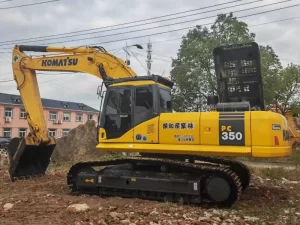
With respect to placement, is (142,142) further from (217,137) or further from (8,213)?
(8,213)

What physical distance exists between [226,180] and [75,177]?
12.2 feet

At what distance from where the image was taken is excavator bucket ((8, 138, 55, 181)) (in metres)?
10.3

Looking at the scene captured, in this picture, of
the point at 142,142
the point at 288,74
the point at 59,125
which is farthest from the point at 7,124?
the point at 142,142

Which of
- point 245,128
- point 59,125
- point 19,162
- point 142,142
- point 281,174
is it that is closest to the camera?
point 245,128

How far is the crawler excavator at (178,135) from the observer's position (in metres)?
7.12

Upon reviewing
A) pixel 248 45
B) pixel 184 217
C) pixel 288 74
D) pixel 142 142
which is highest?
pixel 288 74

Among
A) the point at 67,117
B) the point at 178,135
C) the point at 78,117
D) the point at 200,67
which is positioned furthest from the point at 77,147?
the point at 78,117

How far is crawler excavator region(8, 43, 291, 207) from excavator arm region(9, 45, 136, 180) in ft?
0.72

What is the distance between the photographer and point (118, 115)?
8.16 meters

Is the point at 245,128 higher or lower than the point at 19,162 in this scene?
higher

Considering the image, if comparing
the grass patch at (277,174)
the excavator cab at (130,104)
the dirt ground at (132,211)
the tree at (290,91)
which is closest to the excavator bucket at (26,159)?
the dirt ground at (132,211)

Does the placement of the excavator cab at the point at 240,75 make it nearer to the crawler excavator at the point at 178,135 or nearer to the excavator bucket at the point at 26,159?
the crawler excavator at the point at 178,135

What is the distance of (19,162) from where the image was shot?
10391 mm

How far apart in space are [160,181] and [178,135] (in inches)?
43.3
